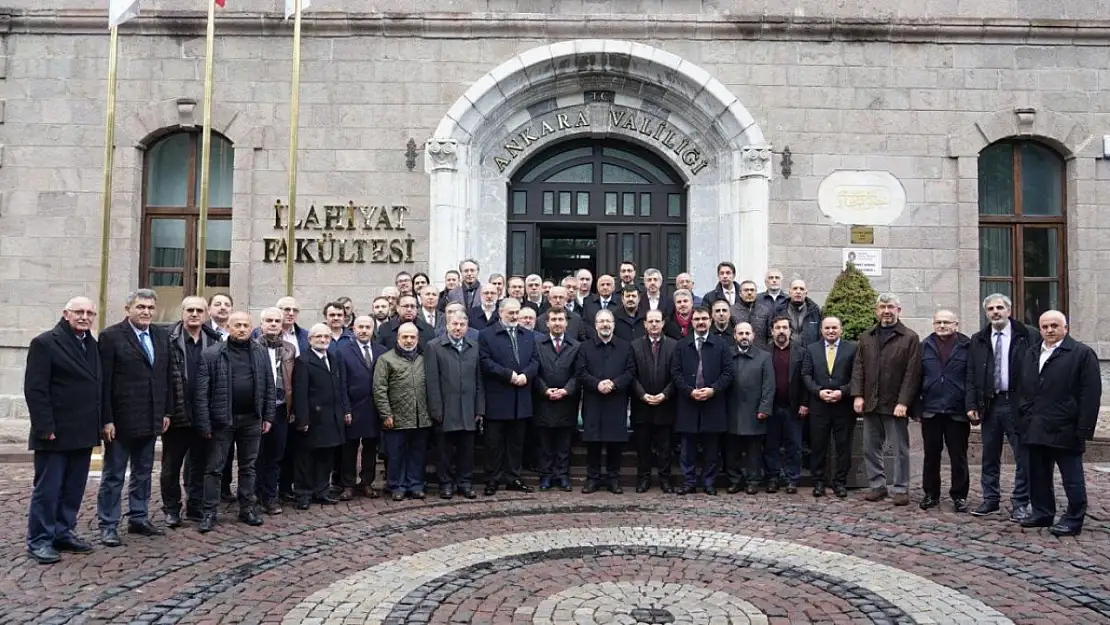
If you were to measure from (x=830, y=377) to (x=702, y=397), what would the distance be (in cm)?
126

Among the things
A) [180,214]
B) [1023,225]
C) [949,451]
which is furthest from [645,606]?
[1023,225]

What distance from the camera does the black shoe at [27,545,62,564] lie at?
218 inches

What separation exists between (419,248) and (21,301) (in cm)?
543

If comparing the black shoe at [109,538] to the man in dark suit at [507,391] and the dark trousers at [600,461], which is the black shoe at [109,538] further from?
the dark trousers at [600,461]

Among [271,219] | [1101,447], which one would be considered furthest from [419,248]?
[1101,447]

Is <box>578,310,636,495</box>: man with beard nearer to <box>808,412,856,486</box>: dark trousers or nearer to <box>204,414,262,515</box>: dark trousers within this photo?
<box>808,412,856,486</box>: dark trousers

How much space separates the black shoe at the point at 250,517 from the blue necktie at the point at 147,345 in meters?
1.39

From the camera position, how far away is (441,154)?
1148cm

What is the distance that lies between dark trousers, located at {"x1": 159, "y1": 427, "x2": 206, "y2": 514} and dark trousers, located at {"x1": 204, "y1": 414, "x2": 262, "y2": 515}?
0.14 m

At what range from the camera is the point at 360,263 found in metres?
11.5

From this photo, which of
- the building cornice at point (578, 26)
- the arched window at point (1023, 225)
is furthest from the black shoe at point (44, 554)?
the arched window at point (1023, 225)

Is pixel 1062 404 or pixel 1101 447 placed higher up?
pixel 1062 404

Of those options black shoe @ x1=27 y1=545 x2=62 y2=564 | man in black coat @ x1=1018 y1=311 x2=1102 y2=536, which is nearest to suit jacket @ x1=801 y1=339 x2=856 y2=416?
man in black coat @ x1=1018 y1=311 x2=1102 y2=536

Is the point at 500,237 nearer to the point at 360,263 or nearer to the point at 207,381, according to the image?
the point at 360,263
